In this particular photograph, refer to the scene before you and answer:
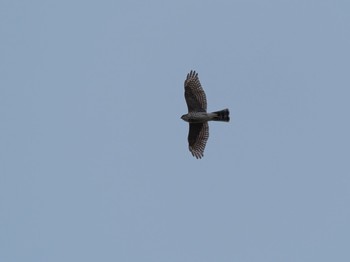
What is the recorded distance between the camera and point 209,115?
43.7 meters

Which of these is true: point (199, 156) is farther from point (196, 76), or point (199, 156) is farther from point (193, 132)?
point (196, 76)

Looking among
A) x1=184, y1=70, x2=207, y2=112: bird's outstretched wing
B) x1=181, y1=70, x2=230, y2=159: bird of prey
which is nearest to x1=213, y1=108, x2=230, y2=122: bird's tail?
x1=181, y1=70, x2=230, y2=159: bird of prey

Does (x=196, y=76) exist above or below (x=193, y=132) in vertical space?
above

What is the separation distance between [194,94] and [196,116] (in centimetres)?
135

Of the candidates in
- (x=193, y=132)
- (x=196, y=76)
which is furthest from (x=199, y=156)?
(x=196, y=76)

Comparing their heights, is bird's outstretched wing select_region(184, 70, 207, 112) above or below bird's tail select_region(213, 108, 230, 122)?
above

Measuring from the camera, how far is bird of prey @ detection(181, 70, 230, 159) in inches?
1729

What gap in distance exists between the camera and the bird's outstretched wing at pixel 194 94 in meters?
44.3

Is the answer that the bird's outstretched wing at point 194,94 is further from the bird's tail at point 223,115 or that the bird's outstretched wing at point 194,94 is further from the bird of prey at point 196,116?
the bird's tail at point 223,115

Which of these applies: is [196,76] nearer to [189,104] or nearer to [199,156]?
[189,104]

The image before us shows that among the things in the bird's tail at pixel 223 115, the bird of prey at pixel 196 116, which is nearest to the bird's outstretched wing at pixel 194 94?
the bird of prey at pixel 196 116

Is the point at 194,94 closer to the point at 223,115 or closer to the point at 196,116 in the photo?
the point at 196,116

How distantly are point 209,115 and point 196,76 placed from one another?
261cm

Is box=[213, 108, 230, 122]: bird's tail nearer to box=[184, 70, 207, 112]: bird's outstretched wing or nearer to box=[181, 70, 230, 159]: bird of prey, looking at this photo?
box=[181, 70, 230, 159]: bird of prey
